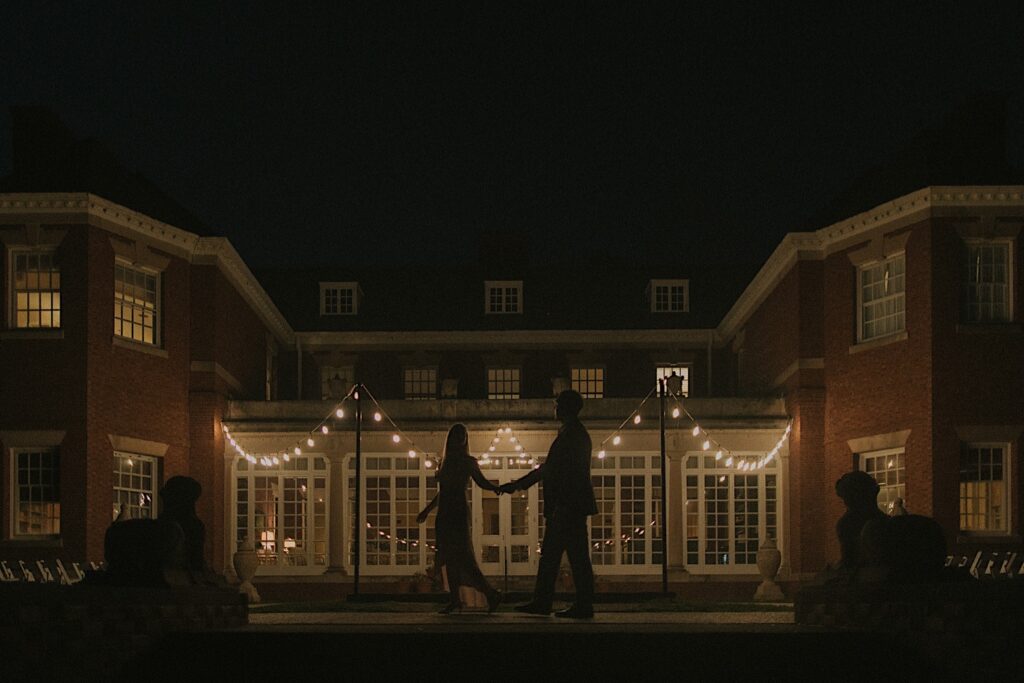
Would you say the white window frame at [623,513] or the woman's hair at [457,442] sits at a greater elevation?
the woman's hair at [457,442]

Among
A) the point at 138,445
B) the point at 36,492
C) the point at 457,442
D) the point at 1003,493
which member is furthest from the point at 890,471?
the point at 36,492

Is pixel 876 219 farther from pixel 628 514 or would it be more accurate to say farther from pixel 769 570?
pixel 628 514

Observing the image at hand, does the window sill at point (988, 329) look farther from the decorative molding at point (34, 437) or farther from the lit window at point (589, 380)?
the lit window at point (589, 380)

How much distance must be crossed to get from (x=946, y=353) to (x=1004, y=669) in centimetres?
1495

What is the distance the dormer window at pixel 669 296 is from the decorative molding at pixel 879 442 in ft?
51.5

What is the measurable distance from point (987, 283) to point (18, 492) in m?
17.3

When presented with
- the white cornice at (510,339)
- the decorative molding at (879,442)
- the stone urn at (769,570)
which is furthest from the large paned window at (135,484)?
the white cornice at (510,339)

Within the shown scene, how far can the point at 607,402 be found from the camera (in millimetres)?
31859

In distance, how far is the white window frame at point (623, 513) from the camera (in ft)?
101

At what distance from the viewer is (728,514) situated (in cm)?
3080

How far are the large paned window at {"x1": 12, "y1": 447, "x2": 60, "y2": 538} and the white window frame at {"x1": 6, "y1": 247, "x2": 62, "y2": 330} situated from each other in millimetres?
2222

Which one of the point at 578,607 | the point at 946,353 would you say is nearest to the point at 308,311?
the point at 946,353

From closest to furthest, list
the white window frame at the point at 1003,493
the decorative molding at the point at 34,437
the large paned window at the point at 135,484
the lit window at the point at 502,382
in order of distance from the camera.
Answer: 1. the white window frame at the point at 1003,493
2. the decorative molding at the point at 34,437
3. the large paned window at the point at 135,484
4. the lit window at the point at 502,382

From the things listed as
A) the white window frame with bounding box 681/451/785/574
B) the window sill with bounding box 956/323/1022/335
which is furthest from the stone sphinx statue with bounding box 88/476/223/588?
the white window frame with bounding box 681/451/785/574
